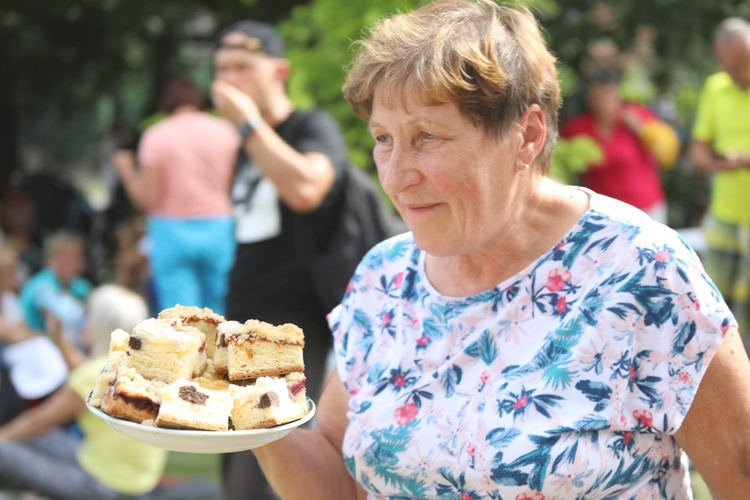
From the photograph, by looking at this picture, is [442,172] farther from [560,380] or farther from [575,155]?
[575,155]

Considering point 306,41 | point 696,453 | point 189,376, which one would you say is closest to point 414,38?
point 189,376

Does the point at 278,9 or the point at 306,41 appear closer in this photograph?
→ the point at 306,41

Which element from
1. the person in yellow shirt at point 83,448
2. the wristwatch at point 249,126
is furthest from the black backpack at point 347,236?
the person in yellow shirt at point 83,448

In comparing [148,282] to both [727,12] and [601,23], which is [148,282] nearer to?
[601,23]

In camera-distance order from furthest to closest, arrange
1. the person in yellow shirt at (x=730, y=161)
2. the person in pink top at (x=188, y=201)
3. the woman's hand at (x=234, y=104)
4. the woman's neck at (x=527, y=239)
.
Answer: the person in pink top at (x=188, y=201) → the person in yellow shirt at (x=730, y=161) → the woman's hand at (x=234, y=104) → the woman's neck at (x=527, y=239)

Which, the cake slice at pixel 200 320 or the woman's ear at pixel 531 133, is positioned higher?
the woman's ear at pixel 531 133

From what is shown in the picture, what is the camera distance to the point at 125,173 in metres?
7.56

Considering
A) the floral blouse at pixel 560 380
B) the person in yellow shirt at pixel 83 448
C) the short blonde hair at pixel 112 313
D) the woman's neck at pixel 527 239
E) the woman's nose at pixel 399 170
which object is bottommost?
the person in yellow shirt at pixel 83 448

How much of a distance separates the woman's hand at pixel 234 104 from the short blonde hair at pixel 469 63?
1835mm

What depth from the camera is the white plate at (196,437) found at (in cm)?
175

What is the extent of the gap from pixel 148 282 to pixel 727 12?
198 inches

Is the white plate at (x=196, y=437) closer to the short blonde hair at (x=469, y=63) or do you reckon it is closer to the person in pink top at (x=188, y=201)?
the short blonde hair at (x=469, y=63)

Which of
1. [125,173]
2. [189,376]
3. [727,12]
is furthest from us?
[727,12]

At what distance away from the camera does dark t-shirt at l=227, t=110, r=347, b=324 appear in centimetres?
394
